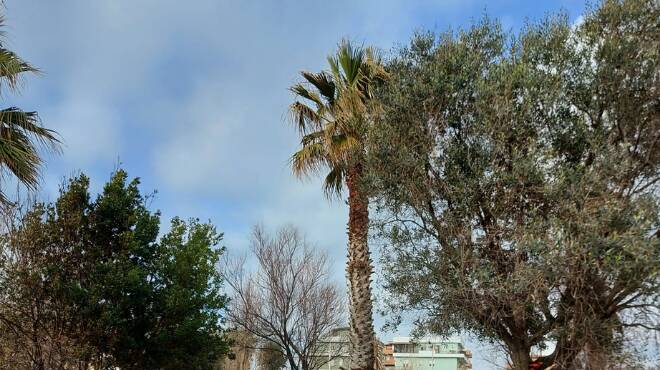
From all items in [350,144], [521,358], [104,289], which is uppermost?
[350,144]

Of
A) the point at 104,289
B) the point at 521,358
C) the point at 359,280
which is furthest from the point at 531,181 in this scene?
the point at 104,289

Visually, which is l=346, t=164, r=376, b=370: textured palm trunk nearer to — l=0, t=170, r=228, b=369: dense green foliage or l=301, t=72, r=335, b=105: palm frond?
l=301, t=72, r=335, b=105: palm frond

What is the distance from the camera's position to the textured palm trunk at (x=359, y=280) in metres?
12.1

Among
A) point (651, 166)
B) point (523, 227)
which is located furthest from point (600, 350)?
point (651, 166)

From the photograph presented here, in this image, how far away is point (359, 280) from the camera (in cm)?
1245

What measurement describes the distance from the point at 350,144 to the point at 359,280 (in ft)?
10.0

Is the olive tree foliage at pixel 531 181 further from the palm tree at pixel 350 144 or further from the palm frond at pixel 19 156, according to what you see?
the palm frond at pixel 19 156

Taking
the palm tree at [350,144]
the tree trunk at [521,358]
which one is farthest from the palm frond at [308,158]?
the tree trunk at [521,358]

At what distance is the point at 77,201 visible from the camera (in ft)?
40.8

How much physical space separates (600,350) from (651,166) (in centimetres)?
281

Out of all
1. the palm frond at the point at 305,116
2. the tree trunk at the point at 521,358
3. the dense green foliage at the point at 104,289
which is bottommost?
the tree trunk at the point at 521,358

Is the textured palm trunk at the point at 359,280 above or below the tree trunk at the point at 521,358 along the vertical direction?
above

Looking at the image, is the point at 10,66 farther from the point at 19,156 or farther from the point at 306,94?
the point at 306,94

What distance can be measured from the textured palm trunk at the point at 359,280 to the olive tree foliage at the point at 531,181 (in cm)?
284
